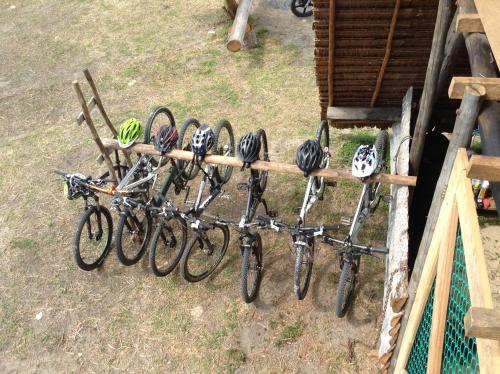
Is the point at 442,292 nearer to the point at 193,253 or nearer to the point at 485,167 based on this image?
the point at 485,167

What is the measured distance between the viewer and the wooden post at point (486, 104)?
2.78 meters

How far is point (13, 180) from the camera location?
345 inches

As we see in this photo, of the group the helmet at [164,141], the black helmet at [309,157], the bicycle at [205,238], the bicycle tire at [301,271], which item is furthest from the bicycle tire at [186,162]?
the bicycle tire at [301,271]

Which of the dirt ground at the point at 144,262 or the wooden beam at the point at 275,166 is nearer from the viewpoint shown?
the wooden beam at the point at 275,166

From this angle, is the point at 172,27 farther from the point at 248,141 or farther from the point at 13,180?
the point at 248,141

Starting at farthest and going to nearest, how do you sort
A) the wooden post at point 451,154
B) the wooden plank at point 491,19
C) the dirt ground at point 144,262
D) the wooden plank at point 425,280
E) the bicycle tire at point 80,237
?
the bicycle tire at point 80,237 → the dirt ground at point 144,262 → the wooden plank at point 425,280 → the wooden post at point 451,154 → the wooden plank at point 491,19

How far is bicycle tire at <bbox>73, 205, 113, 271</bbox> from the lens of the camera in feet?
20.1

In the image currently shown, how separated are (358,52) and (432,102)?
153 centimetres

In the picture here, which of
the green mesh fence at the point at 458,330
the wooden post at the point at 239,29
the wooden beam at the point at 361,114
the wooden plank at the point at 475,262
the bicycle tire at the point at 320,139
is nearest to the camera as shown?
the wooden plank at the point at 475,262

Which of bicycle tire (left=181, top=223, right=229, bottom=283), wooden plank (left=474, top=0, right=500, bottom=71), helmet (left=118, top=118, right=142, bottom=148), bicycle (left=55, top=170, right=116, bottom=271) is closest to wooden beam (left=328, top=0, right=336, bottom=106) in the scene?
wooden plank (left=474, top=0, right=500, bottom=71)

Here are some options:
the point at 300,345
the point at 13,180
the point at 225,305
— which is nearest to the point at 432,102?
the point at 300,345

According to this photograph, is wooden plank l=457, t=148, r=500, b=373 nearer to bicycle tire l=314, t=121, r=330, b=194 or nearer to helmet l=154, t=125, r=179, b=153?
bicycle tire l=314, t=121, r=330, b=194

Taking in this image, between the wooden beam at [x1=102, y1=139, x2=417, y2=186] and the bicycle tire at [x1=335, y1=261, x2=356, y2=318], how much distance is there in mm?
1096

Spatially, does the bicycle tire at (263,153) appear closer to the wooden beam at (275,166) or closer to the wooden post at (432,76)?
the wooden beam at (275,166)
